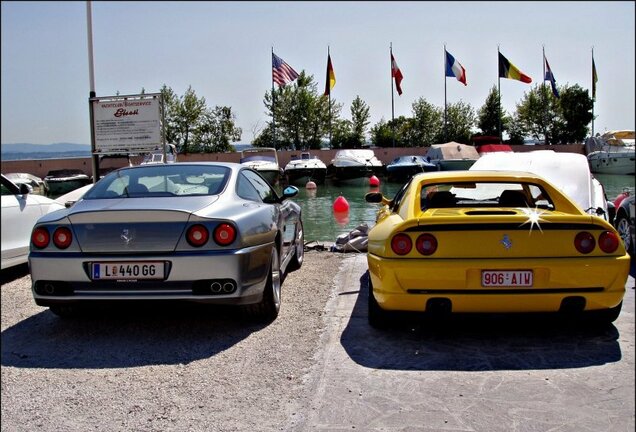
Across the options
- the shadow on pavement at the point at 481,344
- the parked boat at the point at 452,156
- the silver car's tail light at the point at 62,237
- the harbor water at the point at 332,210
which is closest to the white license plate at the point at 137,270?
the silver car's tail light at the point at 62,237

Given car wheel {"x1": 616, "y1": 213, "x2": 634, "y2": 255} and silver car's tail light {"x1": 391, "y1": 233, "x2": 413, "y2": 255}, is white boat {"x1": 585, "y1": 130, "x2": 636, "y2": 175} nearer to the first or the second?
car wheel {"x1": 616, "y1": 213, "x2": 634, "y2": 255}

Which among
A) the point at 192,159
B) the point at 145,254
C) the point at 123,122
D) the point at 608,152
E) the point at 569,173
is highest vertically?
the point at 123,122

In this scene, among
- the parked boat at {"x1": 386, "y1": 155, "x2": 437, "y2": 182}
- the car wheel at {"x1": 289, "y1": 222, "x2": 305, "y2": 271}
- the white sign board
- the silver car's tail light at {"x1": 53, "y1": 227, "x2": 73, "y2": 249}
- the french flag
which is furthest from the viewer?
the french flag

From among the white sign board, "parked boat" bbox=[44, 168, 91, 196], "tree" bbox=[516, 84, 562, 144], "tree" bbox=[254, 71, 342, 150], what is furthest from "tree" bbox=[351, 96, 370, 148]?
the white sign board

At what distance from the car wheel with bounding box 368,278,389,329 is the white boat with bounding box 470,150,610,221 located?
10.1 feet

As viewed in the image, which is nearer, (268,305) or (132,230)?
(132,230)

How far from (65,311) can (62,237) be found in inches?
36.3

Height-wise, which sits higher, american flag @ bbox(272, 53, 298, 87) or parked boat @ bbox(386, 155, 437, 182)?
american flag @ bbox(272, 53, 298, 87)

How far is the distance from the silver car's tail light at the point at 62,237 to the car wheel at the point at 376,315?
7.65ft

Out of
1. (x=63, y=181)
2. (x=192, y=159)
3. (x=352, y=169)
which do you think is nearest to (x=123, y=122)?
(x=63, y=181)

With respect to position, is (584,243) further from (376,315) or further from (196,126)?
(196,126)

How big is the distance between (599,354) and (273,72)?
99.5 feet

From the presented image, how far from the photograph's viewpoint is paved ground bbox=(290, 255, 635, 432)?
3021 millimetres

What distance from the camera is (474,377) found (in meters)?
3.64
